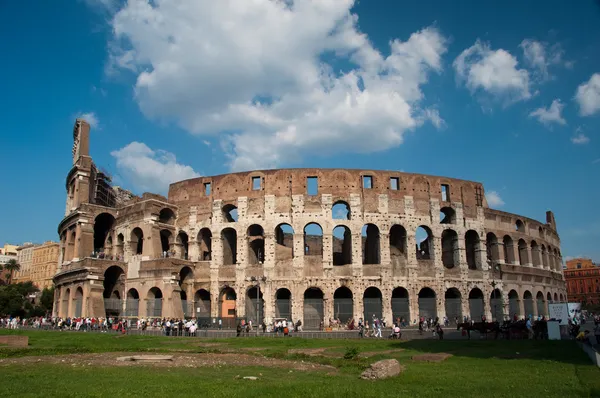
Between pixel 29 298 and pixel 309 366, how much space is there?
69914 mm

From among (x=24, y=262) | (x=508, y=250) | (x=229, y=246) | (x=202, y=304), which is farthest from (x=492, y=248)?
(x=24, y=262)

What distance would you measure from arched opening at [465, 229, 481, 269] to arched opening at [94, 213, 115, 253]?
30.2m

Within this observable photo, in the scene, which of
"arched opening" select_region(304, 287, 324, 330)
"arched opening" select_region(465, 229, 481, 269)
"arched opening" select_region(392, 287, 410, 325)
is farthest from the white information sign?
"arched opening" select_region(304, 287, 324, 330)

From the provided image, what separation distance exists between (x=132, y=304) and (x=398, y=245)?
21041 millimetres

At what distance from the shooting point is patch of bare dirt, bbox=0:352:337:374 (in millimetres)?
13500

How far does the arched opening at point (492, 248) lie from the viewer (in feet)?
137

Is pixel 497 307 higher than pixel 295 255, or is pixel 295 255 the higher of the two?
pixel 295 255

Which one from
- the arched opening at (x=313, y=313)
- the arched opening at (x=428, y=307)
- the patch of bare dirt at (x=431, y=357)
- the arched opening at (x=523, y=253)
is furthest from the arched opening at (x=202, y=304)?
the arched opening at (x=523, y=253)

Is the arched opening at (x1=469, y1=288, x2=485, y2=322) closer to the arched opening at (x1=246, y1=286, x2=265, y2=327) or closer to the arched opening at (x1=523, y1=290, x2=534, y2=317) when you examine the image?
the arched opening at (x1=523, y1=290, x2=534, y2=317)

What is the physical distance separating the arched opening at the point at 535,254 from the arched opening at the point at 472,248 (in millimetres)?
7595

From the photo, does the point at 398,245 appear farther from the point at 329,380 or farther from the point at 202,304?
the point at 329,380

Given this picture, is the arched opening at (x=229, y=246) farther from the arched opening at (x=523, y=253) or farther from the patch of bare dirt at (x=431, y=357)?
the arched opening at (x=523, y=253)

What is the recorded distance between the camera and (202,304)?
3791 centimetres

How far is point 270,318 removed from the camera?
3538 centimetres
